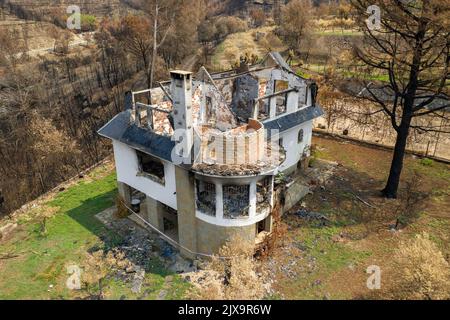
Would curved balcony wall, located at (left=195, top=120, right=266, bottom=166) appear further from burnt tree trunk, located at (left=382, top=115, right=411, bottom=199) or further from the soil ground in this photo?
burnt tree trunk, located at (left=382, top=115, right=411, bottom=199)

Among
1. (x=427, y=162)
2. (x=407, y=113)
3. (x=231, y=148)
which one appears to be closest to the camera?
(x=231, y=148)

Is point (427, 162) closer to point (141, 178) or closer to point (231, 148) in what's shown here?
point (231, 148)

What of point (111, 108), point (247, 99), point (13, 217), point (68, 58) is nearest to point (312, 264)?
point (247, 99)

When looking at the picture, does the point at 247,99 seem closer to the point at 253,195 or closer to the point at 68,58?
the point at 253,195

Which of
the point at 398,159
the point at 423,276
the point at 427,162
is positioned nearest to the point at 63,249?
the point at 423,276

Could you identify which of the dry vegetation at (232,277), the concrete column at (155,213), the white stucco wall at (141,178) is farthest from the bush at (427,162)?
the concrete column at (155,213)

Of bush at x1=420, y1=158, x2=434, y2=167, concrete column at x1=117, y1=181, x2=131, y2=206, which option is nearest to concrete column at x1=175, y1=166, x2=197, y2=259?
concrete column at x1=117, y1=181, x2=131, y2=206

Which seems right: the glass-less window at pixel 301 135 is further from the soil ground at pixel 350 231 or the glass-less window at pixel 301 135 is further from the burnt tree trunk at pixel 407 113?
the burnt tree trunk at pixel 407 113
